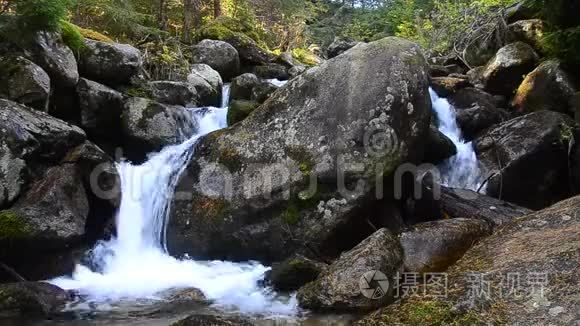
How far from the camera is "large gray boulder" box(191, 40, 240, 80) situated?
1570cm

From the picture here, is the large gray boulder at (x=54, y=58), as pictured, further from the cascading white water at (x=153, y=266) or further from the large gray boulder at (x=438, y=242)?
the large gray boulder at (x=438, y=242)

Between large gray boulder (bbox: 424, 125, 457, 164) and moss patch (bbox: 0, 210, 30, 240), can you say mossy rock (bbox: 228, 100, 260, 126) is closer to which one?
large gray boulder (bbox: 424, 125, 457, 164)

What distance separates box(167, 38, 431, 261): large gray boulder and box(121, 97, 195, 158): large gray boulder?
1.47 meters

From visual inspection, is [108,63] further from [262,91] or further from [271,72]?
[271,72]

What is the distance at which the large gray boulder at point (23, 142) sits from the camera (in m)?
7.19

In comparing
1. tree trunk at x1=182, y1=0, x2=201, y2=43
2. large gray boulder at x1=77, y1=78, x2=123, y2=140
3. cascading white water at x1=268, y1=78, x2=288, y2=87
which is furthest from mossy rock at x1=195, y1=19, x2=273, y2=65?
large gray boulder at x1=77, y1=78, x2=123, y2=140

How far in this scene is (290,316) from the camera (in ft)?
19.1

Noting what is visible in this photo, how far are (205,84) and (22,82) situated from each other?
5.77m

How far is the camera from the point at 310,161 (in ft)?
26.2

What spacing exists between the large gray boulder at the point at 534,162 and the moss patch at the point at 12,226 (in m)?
8.18

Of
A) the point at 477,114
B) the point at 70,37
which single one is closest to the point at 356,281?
the point at 477,114

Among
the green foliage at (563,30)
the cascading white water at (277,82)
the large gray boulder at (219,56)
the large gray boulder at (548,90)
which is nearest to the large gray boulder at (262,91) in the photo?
the cascading white water at (277,82)

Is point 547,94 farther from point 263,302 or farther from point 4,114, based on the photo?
point 4,114

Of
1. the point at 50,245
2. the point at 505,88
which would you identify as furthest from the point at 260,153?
the point at 505,88
